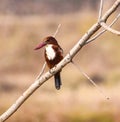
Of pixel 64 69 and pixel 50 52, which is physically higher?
pixel 64 69

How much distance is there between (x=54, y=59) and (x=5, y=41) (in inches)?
898

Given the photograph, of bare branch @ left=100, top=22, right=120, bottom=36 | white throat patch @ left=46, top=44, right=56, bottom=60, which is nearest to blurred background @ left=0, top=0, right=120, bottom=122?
white throat patch @ left=46, top=44, right=56, bottom=60

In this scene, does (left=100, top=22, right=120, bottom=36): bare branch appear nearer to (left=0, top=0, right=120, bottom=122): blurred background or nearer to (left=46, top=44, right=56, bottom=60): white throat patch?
(left=46, top=44, right=56, bottom=60): white throat patch

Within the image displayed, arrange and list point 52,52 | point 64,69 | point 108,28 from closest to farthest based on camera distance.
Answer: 1. point 108,28
2. point 52,52
3. point 64,69

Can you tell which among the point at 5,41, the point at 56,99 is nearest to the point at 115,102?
the point at 56,99

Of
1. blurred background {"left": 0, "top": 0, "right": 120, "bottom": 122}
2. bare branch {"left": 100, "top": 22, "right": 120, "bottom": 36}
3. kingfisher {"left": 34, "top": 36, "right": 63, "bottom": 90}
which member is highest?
blurred background {"left": 0, "top": 0, "right": 120, "bottom": 122}

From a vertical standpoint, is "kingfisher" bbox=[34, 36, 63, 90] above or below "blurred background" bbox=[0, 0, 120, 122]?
below

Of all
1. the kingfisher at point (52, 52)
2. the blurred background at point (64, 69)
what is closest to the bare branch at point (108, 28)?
the kingfisher at point (52, 52)

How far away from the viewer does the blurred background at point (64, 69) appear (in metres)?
12.3

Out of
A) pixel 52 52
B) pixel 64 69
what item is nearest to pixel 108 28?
pixel 52 52

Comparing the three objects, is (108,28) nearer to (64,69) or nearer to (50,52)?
(50,52)

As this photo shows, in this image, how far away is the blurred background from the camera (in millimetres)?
12281

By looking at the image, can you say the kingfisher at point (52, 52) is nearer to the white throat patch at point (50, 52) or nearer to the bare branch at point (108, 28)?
the white throat patch at point (50, 52)

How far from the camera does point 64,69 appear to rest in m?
21.8
